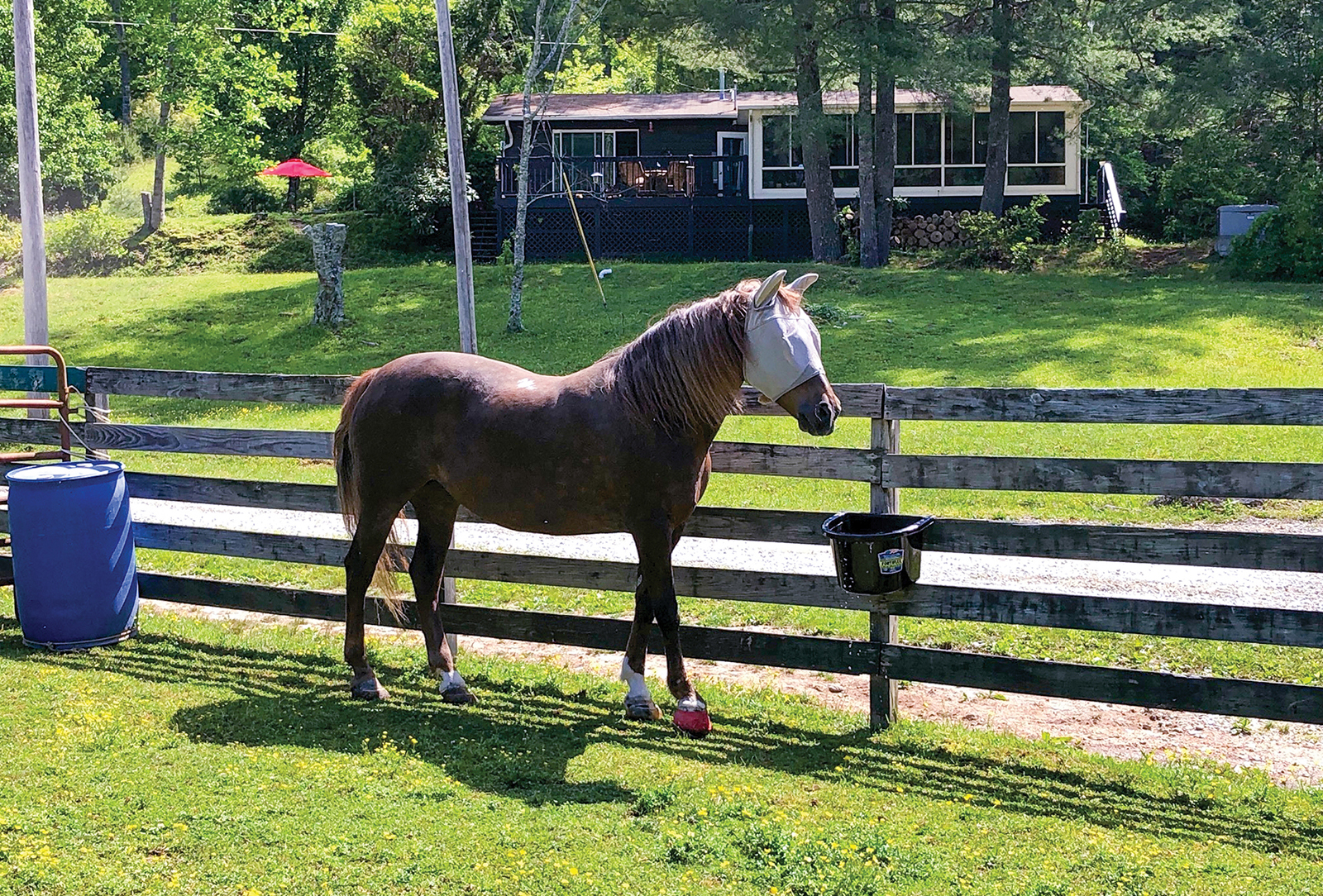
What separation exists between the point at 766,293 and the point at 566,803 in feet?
7.78

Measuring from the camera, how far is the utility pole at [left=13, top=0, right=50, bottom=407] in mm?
12875

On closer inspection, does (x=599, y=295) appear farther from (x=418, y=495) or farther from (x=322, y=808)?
(x=322, y=808)

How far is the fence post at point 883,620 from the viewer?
6.20 meters

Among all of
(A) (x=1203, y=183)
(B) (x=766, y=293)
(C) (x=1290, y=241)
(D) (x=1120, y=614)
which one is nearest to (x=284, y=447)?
(B) (x=766, y=293)

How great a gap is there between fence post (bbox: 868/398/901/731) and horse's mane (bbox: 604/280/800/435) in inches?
29.3

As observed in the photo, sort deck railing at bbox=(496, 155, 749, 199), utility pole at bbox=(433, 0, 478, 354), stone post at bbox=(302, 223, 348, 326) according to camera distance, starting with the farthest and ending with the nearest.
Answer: deck railing at bbox=(496, 155, 749, 199) < stone post at bbox=(302, 223, 348, 326) < utility pole at bbox=(433, 0, 478, 354)

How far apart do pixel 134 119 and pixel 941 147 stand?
28911 mm

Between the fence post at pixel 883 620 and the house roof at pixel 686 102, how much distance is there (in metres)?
25.8

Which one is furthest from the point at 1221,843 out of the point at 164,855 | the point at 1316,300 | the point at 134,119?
the point at 134,119

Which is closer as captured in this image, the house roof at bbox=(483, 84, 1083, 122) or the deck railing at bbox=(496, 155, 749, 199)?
the deck railing at bbox=(496, 155, 749, 199)

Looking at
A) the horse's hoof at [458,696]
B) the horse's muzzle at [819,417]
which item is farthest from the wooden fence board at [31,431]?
the horse's muzzle at [819,417]

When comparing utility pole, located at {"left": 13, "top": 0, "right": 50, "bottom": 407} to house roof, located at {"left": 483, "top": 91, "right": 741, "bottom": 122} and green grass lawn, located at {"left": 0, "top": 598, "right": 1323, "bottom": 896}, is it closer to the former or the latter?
green grass lawn, located at {"left": 0, "top": 598, "right": 1323, "bottom": 896}

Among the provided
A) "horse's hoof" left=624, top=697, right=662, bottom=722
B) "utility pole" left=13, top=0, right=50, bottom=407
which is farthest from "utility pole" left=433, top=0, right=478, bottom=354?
"horse's hoof" left=624, top=697, right=662, bottom=722

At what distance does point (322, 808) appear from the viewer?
4.96 meters
